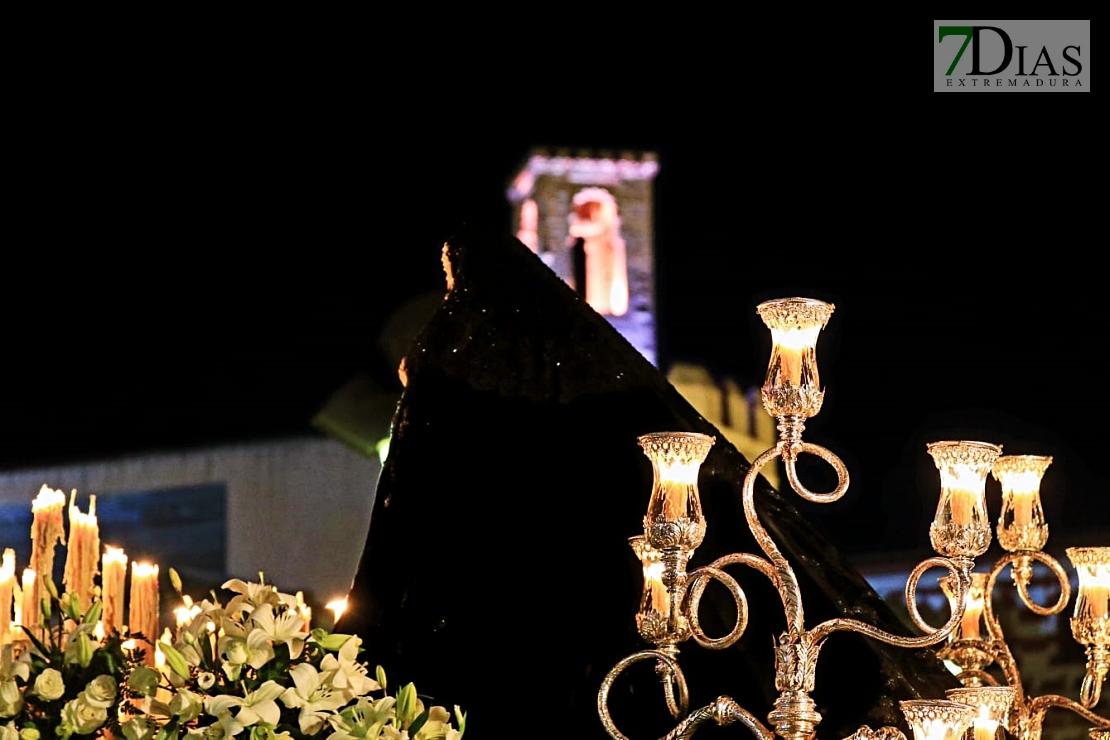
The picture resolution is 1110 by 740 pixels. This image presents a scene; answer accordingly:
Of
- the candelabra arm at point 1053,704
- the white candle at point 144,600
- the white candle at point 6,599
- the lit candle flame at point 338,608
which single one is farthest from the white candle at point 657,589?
the white candle at point 144,600

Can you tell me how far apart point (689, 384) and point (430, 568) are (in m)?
14.5

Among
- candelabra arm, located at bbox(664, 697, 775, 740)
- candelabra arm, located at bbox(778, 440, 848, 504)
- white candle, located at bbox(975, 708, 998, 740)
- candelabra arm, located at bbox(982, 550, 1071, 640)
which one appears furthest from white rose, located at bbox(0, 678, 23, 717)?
candelabra arm, located at bbox(982, 550, 1071, 640)

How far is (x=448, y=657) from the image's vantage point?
2424mm

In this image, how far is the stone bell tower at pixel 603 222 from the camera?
51.8ft

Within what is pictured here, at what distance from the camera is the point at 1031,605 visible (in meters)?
3.81

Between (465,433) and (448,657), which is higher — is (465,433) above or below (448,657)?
above

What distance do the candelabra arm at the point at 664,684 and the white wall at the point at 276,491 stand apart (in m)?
10.1

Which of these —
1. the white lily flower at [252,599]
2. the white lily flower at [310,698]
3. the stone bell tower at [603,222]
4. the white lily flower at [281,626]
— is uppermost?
the stone bell tower at [603,222]

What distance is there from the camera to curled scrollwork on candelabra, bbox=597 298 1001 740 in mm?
2426

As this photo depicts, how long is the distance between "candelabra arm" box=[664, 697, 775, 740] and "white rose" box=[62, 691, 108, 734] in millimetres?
1077

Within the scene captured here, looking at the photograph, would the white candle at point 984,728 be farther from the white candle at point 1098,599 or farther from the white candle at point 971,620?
the white candle at point 971,620

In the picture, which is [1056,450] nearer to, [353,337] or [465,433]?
[353,337]

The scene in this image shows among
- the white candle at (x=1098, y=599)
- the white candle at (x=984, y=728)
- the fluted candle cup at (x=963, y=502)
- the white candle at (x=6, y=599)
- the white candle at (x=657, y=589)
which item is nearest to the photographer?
the white candle at (x=984, y=728)

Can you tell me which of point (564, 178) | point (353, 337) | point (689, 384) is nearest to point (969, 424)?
point (689, 384)
